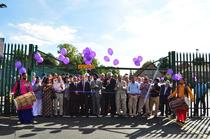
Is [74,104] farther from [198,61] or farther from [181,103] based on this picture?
[198,61]

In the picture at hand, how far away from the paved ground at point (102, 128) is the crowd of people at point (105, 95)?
3.66 ft

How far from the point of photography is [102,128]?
1264cm

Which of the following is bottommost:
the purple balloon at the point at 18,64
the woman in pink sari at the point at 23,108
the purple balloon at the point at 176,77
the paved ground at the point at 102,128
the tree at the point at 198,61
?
the paved ground at the point at 102,128

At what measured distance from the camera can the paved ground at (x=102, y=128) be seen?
11172 mm

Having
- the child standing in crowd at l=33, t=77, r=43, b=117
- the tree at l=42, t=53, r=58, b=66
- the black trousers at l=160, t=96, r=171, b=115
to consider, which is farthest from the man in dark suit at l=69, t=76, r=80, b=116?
Answer: the black trousers at l=160, t=96, r=171, b=115

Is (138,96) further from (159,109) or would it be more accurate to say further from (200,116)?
(200,116)

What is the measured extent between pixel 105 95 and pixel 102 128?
13.5 ft

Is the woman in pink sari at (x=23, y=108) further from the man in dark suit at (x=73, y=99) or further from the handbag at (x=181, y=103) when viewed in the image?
the handbag at (x=181, y=103)

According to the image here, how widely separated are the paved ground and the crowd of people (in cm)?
112

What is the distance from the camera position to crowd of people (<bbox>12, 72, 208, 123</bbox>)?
52.5 ft

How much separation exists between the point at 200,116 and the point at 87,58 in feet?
19.2

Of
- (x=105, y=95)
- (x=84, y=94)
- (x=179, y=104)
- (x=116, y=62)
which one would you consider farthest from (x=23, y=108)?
(x=116, y=62)

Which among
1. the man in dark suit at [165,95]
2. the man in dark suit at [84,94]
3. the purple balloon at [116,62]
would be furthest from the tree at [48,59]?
the man in dark suit at [165,95]

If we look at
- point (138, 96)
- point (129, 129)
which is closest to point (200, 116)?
point (138, 96)
